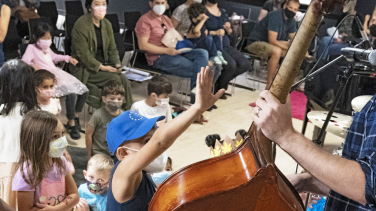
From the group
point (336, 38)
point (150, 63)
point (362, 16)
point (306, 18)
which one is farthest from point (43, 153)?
point (362, 16)

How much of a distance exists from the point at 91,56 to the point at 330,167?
3385mm

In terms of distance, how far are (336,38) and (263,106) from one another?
3862mm

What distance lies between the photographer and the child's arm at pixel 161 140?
1034 millimetres

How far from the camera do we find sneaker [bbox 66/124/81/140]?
12.5 ft

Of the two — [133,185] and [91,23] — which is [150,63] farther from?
[133,185]

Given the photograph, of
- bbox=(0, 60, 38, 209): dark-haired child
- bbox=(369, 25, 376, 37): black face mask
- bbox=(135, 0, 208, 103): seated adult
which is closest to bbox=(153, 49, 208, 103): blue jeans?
bbox=(135, 0, 208, 103): seated adult

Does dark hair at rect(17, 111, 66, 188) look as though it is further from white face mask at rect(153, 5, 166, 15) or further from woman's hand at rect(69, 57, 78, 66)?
white face mask at rect(153, 5, 166, 15)

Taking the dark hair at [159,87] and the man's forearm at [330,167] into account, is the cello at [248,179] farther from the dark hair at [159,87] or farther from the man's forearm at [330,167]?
the dark hair at [159,87]

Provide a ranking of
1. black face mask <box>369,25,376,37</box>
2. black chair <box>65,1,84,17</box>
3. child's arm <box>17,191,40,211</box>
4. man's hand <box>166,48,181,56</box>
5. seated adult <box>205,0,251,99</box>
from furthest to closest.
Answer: black chair <box>65,1,84,17</box>
seated adult <box>205,0,251,99</box>
man's hand <box>166,48,181,56</box>
black face mask <box>369,25,376,37</box>
child's arm <box>17,191,40,211</box>

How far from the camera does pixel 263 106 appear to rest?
35.3 inches

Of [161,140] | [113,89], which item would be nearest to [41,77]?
[113,89]

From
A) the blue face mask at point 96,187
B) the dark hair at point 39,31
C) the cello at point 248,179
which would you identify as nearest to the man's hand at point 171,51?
the dark hair at point 39,31

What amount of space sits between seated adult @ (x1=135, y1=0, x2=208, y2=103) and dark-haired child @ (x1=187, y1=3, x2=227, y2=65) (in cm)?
23

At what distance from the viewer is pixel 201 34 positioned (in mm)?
5094
